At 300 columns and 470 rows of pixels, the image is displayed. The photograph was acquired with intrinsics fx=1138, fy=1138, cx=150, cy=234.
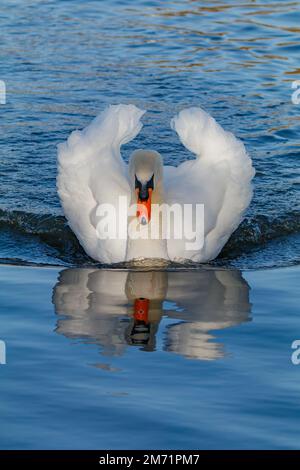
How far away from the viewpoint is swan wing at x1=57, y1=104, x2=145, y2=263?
9.45m

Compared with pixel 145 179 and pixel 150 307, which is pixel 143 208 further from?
pixel 150 307

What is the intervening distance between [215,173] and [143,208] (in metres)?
1.25

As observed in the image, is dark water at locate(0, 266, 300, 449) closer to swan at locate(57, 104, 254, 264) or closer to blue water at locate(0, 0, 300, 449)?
blue water at locate(0, 0, 300, 449)

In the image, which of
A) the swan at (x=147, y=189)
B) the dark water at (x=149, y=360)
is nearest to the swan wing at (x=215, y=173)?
the swan at (x=147, y=189)

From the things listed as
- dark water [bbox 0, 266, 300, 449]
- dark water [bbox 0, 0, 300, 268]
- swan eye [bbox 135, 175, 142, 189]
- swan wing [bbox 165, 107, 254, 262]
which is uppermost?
dark water [bbox 0, 0, 300, 268]

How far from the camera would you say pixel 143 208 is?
887cm

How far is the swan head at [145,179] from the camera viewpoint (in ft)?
29.2

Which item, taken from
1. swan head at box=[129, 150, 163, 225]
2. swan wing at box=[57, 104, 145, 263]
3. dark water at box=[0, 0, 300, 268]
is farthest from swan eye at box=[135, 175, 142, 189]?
dark water at box=[0, 0, 300, 268]

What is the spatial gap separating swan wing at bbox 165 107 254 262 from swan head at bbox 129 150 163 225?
353 mm

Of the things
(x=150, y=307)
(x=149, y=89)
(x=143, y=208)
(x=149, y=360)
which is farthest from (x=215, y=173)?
(x=149, y=89)

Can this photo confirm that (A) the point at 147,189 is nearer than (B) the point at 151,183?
Yes

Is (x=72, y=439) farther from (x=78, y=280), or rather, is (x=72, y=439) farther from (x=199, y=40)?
(x=199, y=40)

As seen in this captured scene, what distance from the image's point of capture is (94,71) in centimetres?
1458

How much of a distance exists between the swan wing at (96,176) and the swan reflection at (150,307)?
0.96ft
